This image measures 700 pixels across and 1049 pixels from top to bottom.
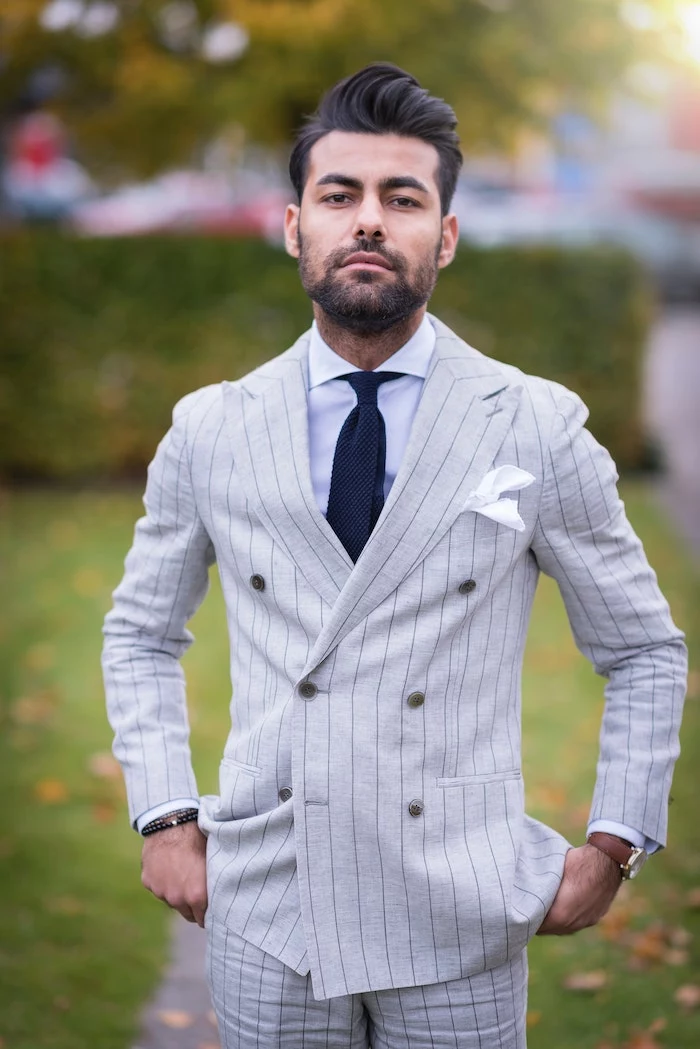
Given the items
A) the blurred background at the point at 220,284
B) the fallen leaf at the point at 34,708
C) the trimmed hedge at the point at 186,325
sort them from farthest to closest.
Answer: the trimmed hedge at the point at 186,325, the blurred background at the point at 220,284, the fallen leaf at the point at 34,708

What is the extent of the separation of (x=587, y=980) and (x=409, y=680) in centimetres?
253

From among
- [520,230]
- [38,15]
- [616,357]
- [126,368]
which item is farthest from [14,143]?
[616,357]

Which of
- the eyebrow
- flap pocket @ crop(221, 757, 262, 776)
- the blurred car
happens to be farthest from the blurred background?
the blurred car

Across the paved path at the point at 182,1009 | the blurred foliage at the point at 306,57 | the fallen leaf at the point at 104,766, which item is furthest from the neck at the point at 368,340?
the blurred foliage at the point at 306,57

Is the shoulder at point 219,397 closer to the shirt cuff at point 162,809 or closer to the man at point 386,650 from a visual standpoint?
the man at point 386,650

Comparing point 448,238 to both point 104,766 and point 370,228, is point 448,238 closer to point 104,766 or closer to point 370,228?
point 370,228

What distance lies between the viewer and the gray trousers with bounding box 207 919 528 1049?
243 centimetres

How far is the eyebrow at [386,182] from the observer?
252 centimetres

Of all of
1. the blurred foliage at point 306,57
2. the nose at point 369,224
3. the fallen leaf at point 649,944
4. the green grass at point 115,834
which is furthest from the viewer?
the blurred foliage at point 306,57

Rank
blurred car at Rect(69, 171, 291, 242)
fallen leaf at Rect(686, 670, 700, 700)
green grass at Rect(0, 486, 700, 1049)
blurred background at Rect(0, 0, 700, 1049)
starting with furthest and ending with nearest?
1. blurred car at Rect(69, 171, 291, 242)
2. blurred background at Rect(0, 0, 700, 1049)
3. fallen leaf at Rect(686, 670, 700, 700)
4. green grass at Rect(0, 486, 700, 1049)

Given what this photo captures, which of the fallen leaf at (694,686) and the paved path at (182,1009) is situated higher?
the fallen leaf at (694,686)

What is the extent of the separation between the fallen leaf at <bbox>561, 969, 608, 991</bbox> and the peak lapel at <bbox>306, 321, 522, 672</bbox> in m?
2.56

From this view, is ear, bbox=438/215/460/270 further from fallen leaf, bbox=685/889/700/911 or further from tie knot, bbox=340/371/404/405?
fallen leaf, bbox=685/889/700/911

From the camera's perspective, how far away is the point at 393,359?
2.57m
